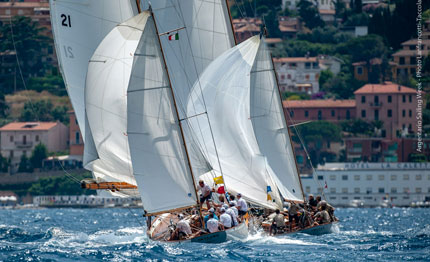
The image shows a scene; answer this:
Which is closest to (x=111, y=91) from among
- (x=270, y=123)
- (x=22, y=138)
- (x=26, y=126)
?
(x=270, y=123)

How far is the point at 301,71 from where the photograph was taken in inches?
5994

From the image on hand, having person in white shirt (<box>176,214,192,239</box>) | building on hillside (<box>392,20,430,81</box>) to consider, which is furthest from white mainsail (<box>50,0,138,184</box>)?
building on hillside (<box>392,20,430,81</box>)

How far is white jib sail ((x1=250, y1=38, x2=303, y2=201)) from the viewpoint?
1533 inches

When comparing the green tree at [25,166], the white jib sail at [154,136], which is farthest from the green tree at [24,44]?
the white jib sail at [154,136]

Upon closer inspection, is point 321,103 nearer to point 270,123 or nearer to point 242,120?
point 270,123

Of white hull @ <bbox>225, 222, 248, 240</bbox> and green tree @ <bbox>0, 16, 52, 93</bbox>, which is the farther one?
green tree @ <bbox>0, 16, 52, 93</bbox>

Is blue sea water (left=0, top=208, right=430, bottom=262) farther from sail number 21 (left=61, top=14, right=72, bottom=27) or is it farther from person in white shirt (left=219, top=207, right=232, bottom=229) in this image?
sail number 21 (left=61, top=14, right=72, bottom=27)

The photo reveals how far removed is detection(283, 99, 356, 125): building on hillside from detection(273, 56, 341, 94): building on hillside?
62.5 feet

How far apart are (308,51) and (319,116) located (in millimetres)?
34436

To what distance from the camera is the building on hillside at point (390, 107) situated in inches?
4781

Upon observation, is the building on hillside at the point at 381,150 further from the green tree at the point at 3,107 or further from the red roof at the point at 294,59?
the green tree at the point at 3,107

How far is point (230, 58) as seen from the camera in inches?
1470

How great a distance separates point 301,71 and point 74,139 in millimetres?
37420

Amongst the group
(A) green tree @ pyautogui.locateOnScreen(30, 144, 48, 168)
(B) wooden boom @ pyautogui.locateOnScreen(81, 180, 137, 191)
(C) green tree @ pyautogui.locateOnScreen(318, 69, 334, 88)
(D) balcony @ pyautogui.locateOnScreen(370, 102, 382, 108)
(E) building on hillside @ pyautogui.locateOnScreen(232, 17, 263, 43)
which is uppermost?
(E) building on hillside @ pyautogui.locateOnScreen(232, 17, 263, 43)
